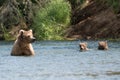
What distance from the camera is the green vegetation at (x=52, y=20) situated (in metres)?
67.0

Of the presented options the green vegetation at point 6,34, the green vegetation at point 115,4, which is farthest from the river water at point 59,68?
the green vegetation at point 6,34

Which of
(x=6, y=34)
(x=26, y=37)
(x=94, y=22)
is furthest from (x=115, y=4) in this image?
(x=26, y=37)

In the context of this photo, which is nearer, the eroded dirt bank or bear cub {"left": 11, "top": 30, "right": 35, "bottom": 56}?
bear cub {"left": 11, "top": 30, "right": 35, "bottom": 56}

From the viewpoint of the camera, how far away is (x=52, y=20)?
69.7 m

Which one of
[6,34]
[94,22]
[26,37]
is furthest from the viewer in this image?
[6,34]

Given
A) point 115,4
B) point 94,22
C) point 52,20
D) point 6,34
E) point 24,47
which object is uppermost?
point 115,4

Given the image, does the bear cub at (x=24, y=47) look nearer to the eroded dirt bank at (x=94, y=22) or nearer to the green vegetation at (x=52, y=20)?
the eroded dirt bank at (x=94, y=22)

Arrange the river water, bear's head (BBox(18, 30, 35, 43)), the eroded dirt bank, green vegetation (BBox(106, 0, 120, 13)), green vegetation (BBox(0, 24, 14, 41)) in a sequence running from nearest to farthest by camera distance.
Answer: the river water
bear's head (BBox(18, 30, 35, 43))
the eroded dirt bank
green vegetation (BBox(106, 0, 120, 13))
green vegetation (BBox(0, 24, 14, 41))

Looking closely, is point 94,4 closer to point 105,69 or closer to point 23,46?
point 23,46

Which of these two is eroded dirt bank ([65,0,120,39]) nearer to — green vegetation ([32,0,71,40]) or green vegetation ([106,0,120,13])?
green vegetation ([106,0,120,13])

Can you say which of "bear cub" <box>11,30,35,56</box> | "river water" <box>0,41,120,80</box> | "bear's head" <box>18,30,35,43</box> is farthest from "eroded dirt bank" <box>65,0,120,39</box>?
"river water" <box>0,41,120,80</box>

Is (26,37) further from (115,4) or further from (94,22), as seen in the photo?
(94,22)

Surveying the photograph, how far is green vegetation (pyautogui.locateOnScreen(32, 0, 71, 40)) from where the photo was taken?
6700 cm

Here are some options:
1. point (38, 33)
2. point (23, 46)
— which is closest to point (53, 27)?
point (38, 33)
